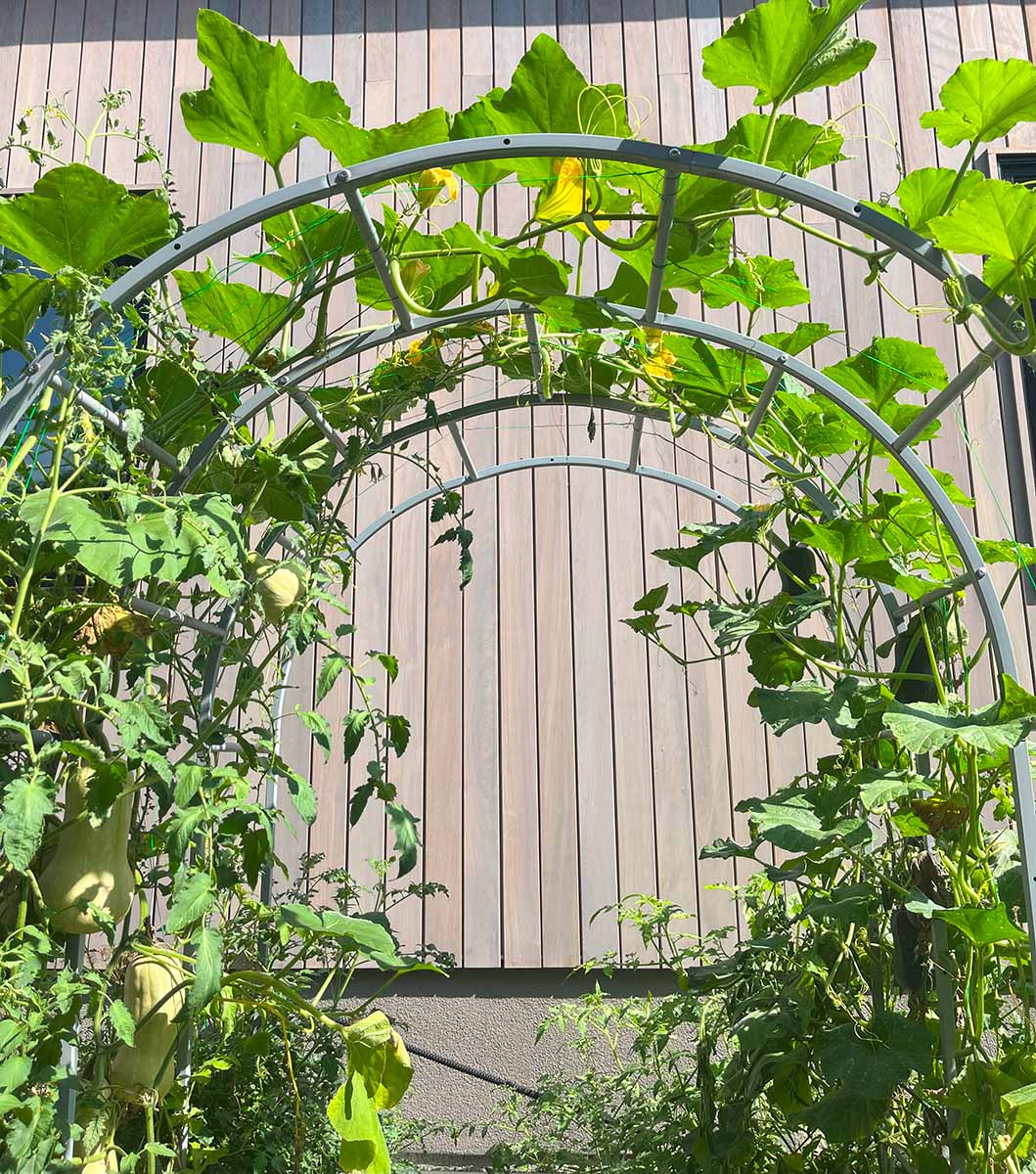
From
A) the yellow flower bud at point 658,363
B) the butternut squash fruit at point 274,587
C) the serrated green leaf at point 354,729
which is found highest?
the yellow flower bud at point 658,363

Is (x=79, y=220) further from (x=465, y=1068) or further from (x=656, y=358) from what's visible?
(x=465, y=1068)

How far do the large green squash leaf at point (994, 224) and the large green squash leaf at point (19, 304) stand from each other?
1.15 metres

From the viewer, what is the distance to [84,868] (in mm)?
1467

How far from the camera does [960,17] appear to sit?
12.5 ft

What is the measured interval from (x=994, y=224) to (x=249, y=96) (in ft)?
3.35

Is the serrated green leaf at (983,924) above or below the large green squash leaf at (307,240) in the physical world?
below

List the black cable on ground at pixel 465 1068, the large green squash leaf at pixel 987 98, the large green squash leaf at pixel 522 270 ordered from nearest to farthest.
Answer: the large green squash leaf at pixel 987 98 → the large green squash leaf at pixel 522 270 → the black cable on ground at pixel 465 1068

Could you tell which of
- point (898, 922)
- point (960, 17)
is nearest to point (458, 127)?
point (898, 922)

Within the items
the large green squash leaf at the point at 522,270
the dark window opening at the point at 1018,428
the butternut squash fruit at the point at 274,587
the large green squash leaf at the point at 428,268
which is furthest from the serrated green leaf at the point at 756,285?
the dark window opening at the point at 1018,428

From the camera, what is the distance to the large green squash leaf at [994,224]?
127cm

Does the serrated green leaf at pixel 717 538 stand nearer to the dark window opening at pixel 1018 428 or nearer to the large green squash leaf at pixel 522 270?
the large green squash leaf at pixel 522 270

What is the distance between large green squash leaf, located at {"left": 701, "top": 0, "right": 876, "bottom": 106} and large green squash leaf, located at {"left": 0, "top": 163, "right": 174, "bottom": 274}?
2.55ft

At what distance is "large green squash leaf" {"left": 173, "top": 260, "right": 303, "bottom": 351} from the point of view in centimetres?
192

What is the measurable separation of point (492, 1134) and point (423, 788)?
1.01m
